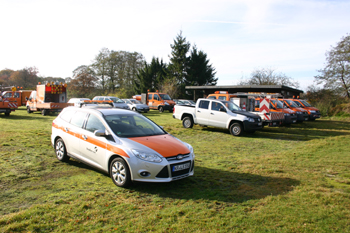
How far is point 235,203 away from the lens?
185 inches

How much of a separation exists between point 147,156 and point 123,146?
579mm

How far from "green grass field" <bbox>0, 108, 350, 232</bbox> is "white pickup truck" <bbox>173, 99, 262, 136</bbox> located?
5268 millimetres

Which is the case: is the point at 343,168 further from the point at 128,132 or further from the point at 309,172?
the point at 128,132

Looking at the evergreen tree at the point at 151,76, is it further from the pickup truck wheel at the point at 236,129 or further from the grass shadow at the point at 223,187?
the grass shadow at the point at 223,187

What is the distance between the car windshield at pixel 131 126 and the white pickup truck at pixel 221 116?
7854 mm

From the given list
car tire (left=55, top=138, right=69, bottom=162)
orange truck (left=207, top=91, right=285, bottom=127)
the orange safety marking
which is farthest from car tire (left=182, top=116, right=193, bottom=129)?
the orange safety marking

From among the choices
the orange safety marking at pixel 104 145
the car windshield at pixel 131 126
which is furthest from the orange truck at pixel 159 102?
the orange safety marking at pixel 104 145

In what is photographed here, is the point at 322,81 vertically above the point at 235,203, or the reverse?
the point at 322,81

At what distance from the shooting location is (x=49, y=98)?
73.3 feet

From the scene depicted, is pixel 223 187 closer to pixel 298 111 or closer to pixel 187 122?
pixel 187 122

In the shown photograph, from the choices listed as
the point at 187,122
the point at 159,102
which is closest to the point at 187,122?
the point at 187,122

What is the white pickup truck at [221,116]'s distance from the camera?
13.6m

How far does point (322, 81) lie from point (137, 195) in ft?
111

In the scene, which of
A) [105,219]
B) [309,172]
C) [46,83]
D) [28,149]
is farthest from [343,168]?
[46,83]
